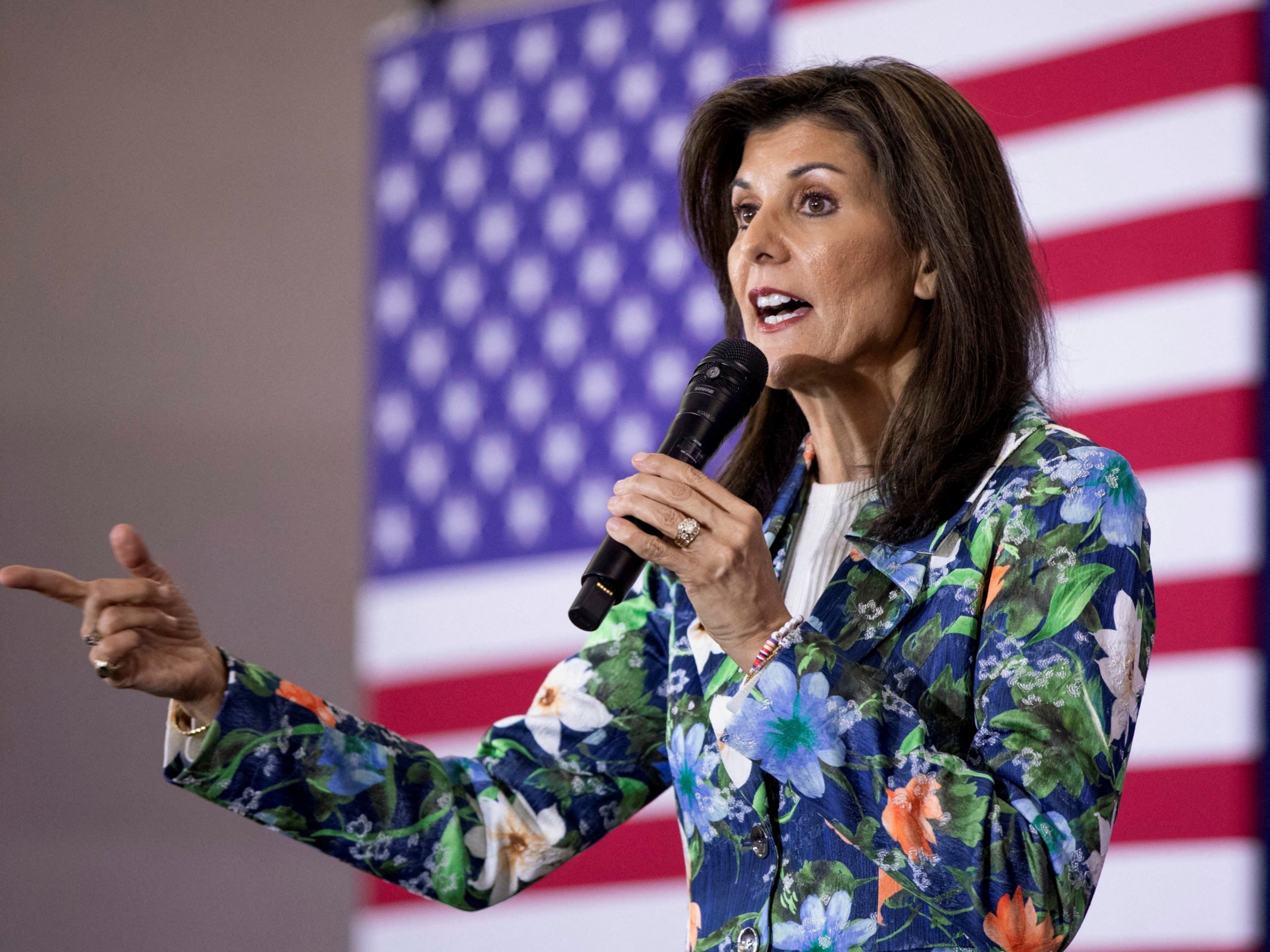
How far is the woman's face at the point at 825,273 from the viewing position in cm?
157

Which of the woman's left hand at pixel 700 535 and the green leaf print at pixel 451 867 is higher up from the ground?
the woman's left hand at pixel 700 535

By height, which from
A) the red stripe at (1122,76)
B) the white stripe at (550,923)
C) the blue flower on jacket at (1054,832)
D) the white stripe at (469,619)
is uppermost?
the red stripe at (1122,76)

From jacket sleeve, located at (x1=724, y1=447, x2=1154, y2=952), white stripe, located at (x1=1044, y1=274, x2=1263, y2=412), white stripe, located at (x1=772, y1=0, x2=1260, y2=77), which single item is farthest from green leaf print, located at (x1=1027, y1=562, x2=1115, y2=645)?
white stripe, located at (x1=772, y1=0, x2=1260, y2=77)

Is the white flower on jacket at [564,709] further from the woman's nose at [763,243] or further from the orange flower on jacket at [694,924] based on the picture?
the woman's nose at [763,243]

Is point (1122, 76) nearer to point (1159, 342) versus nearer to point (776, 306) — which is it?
point (1159, 342)

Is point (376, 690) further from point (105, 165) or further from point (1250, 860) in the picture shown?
point (1250, 860)

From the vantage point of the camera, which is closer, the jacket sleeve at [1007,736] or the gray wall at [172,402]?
the jacket sleeve at [1007,736]

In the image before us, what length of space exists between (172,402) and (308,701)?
2.85 meters

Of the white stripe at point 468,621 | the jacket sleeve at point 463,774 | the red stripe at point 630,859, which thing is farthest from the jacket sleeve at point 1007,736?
the white stripe at point 468,621

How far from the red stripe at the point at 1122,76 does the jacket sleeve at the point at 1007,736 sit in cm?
152

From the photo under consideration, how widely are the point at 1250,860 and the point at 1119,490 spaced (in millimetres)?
1367

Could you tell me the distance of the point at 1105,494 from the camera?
131 centimetres

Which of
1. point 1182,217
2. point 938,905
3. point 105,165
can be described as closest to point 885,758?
point 938,905

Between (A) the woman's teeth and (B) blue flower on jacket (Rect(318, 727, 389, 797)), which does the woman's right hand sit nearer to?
(B) blue flower on jacket (Rect(318, 727, 389, 797))
